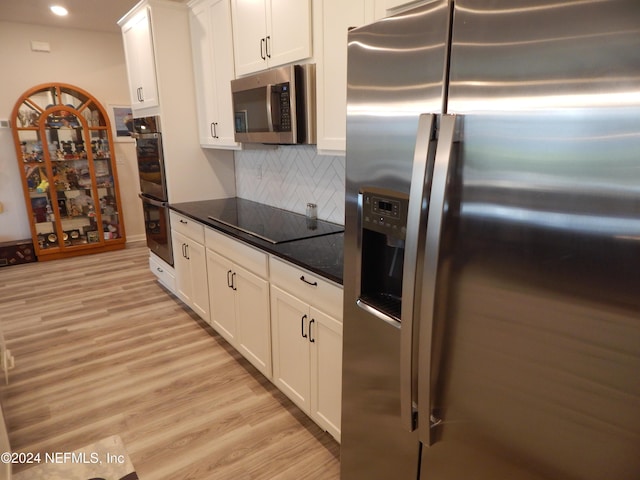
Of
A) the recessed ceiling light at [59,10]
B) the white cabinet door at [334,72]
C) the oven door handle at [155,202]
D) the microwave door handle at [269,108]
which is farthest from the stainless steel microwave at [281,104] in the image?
the recessed ceiling light at [59,10]

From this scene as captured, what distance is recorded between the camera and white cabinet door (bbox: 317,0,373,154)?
1709 millimetres

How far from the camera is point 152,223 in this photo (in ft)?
12.5

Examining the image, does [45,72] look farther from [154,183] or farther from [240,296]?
[240,296]

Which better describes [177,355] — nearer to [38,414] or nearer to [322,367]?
[38,414]

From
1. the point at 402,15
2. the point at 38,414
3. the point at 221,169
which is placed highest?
the point at 402,15

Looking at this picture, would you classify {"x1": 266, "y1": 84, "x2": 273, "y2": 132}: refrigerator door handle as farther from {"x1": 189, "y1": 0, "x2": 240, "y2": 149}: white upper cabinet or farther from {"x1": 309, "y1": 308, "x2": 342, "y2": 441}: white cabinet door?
{"x1": 309, "y1": 308, "x2": 342, "y2": 441}: white cabinet door

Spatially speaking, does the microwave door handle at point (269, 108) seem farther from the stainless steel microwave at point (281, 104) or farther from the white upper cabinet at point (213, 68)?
the white upper cabinet at point (213, 68)

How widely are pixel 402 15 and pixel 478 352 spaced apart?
34.0 inches

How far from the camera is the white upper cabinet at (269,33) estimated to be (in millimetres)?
1973

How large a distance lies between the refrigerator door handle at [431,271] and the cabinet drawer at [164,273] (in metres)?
2.96

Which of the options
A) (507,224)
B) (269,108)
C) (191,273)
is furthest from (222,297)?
(507,224)

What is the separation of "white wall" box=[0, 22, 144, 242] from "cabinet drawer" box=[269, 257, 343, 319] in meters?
4.33

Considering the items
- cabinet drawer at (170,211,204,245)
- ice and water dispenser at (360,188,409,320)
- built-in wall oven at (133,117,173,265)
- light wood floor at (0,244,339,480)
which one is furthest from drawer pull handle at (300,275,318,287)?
built-in wall oven at (133,117,173,265)

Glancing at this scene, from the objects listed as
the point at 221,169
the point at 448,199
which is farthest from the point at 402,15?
the point at 221,169
